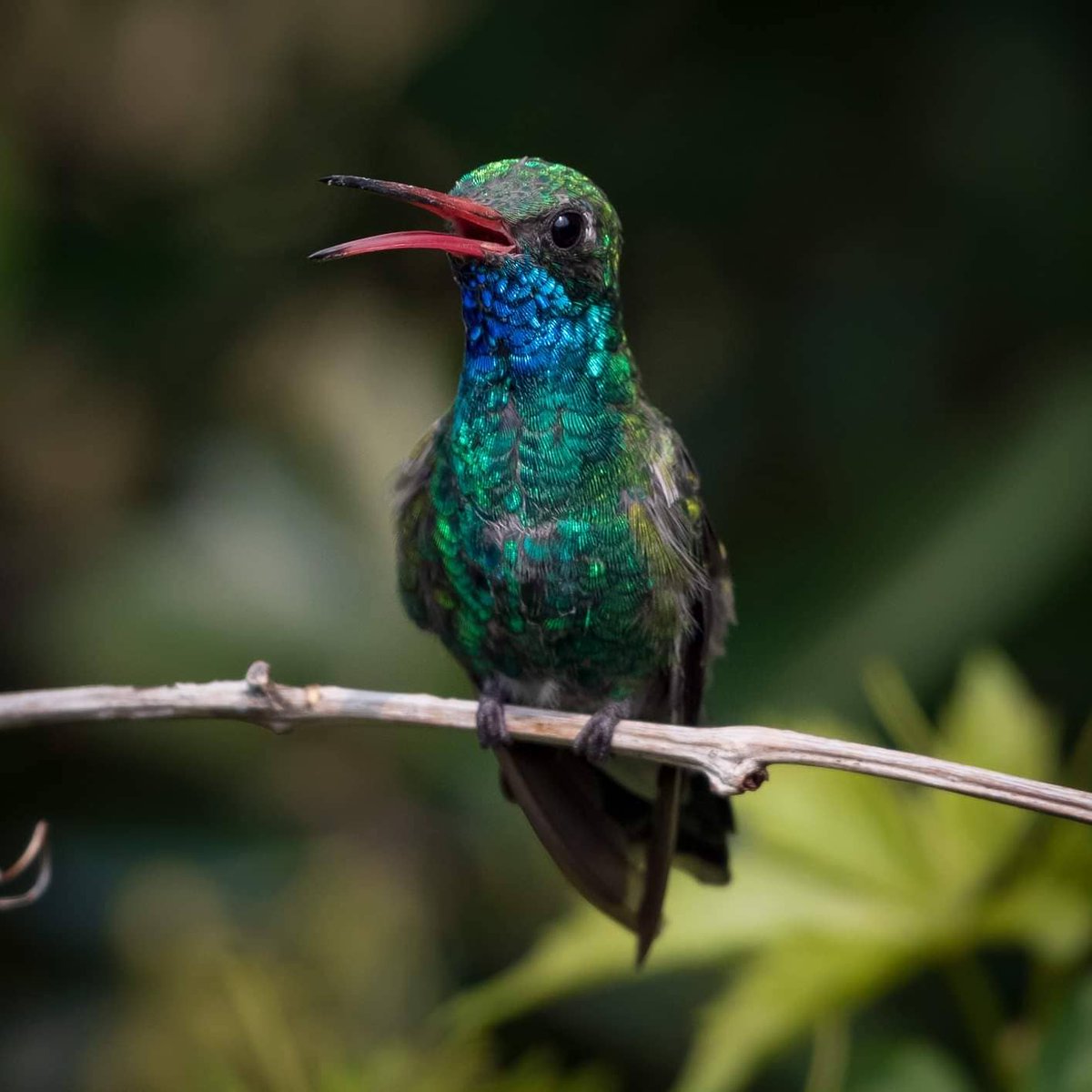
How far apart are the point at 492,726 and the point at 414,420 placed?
68.8 inches


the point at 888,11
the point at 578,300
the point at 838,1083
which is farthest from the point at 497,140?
the point at 838,1083

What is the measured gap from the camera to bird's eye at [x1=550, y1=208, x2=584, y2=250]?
2.24m

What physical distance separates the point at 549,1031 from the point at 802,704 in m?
0.97

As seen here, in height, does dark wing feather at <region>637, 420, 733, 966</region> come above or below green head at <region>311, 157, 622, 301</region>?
below

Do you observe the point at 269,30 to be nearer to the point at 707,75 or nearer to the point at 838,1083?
the point at 707,75

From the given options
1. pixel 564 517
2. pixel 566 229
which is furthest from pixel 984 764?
pixel 566 229

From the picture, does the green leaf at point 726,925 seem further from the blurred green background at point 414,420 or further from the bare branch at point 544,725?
the blurred green background at point 414,420

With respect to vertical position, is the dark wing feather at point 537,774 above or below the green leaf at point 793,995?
above

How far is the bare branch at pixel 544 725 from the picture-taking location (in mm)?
1707

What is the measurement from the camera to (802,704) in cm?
352

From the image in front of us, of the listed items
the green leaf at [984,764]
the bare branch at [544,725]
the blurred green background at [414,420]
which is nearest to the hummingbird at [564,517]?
the bare branch at [544,725]

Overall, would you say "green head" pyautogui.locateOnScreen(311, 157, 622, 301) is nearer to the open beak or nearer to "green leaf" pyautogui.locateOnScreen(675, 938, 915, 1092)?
the open beak

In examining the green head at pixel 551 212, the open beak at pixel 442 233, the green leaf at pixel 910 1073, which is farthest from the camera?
the green head at pixel 551 212

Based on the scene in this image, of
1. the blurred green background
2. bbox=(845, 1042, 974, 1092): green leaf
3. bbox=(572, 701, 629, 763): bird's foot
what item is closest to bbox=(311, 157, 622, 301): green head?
bbox=(572, 701, 629, 763): bird's foot
